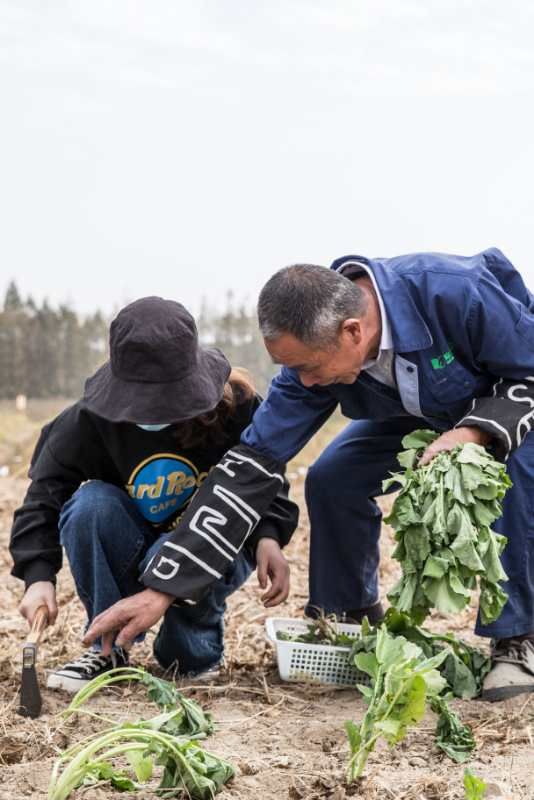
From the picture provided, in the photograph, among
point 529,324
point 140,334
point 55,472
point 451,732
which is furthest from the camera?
point 55,472

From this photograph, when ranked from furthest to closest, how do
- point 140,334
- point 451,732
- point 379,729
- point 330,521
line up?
point 330,521, point 140,334, point 451,732, point 379,729

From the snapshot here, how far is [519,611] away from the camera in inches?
129

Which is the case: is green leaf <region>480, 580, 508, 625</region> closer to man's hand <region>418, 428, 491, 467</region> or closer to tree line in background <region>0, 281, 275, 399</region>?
man's hand <region>418, 428, 491, 467</region>

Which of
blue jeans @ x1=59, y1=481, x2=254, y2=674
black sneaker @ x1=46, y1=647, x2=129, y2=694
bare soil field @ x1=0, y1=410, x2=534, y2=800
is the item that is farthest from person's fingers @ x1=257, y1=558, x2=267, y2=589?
black sneaker @ x1=46, y1=647, x2=129, y2=694

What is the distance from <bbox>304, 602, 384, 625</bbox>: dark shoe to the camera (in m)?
3.78

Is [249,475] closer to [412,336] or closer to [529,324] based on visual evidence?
[412,336]

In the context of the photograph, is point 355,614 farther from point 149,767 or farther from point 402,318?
point 149,767

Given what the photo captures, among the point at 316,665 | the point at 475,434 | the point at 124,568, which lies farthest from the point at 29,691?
the point at 475,434

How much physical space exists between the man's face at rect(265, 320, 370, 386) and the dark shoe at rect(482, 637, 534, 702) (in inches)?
41.0

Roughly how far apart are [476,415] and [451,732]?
965 millimetres

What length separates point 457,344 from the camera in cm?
322

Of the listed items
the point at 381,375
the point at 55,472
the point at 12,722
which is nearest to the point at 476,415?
A: the point at 381,375

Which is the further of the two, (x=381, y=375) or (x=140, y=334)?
(x=381, y=375)

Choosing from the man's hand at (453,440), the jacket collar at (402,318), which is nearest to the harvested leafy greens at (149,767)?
the man's hand at (453,440)
